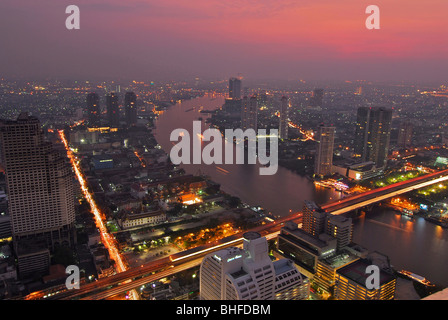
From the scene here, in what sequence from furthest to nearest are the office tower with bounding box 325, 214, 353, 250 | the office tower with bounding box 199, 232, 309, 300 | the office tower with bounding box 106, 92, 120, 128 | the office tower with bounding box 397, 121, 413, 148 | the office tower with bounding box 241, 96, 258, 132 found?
1. the office tower with bounding box 106, 92, 120, 128
2. the office tower with bounding box 241, 96, 258, 132
3. the office tower with bounding box 397, 121, 413, 148
4. the office tower with bounding box 325, 214, 353, 250
5. the office tower with bounding box 199, 232, 309, 300

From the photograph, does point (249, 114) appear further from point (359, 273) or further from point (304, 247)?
point (359, 273)

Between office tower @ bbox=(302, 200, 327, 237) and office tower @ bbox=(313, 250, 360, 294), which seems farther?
office tower @ bbox=(302, 200, 327, 237)

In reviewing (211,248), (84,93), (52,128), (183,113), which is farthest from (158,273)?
(84,93)

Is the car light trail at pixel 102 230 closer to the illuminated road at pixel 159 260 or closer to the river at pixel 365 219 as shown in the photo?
the illuminated road at pixel 159 260

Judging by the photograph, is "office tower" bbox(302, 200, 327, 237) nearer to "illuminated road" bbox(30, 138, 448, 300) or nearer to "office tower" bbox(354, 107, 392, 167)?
"illuminated road" bbox(30, 138, 448, 300)

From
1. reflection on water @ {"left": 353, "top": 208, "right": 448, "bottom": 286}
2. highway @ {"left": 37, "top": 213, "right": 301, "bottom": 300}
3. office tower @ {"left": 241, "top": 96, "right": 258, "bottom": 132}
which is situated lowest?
reflection on water @ {"left": 353, "top": 208, "right": 448, "bottom": 286}

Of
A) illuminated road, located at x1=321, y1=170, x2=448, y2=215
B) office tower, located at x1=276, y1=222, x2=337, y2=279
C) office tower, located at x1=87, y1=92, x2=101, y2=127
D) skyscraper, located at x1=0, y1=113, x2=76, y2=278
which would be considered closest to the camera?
office tower, located at x1=276, y1=222, x2=337, y2=279

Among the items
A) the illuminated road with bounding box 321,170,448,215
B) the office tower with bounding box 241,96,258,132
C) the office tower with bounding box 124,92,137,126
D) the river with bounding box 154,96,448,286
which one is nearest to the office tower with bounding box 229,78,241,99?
the office tower with bounding box 124,92,137,126
